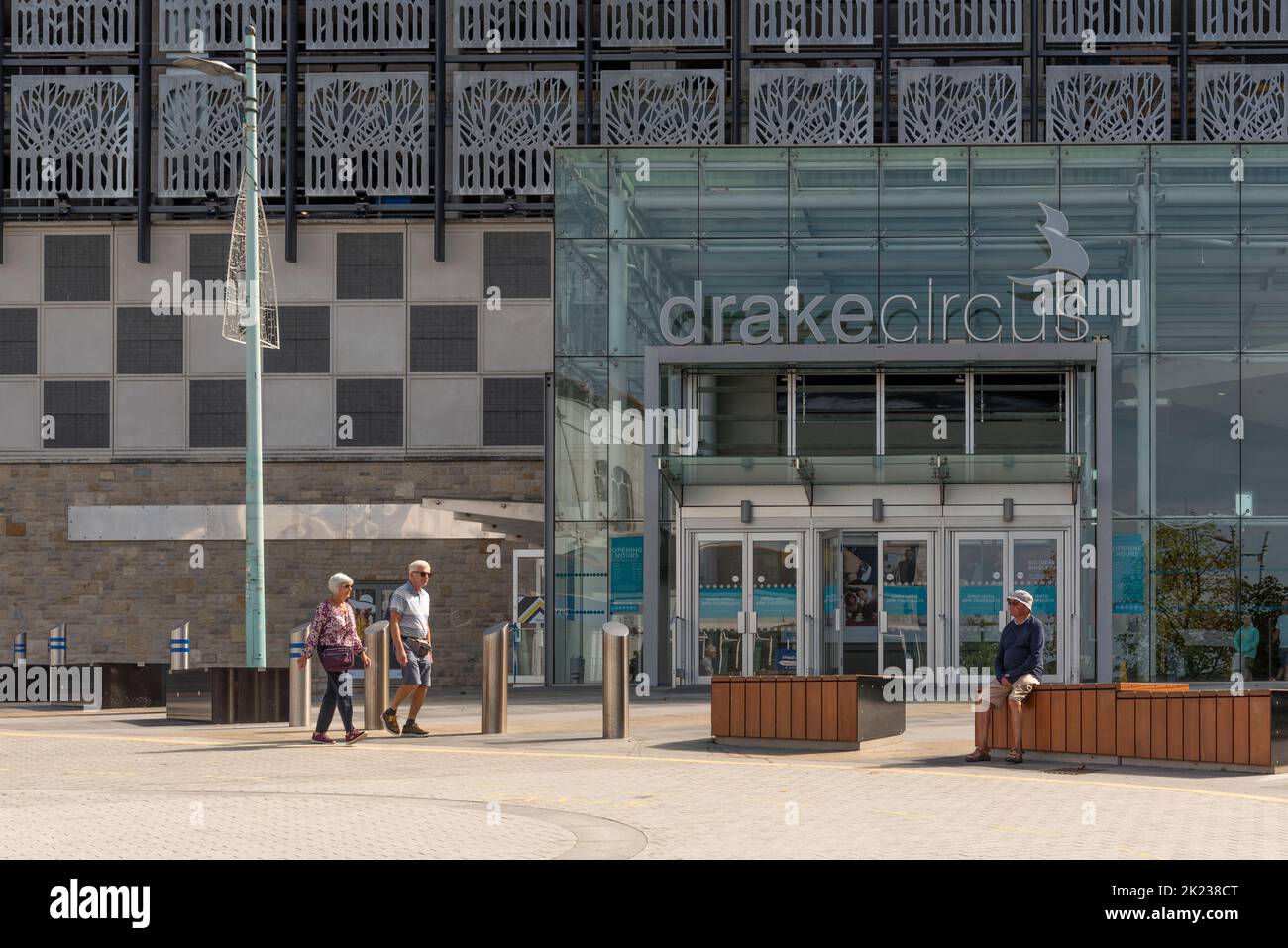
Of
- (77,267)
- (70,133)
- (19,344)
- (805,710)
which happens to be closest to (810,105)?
(70,133)

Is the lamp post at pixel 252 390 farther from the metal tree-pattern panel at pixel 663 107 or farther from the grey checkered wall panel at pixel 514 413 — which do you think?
the metal tree-pattern panel at pixel 663 107

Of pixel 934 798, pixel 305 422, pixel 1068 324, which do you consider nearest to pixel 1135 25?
pixel 1068 324

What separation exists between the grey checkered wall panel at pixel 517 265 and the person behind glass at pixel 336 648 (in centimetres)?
1986

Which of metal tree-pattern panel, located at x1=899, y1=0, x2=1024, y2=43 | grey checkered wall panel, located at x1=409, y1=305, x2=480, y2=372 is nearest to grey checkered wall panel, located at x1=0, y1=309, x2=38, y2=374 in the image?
grey checkered wall panel, located at x1=409, y1=305, x2=480, y2=372

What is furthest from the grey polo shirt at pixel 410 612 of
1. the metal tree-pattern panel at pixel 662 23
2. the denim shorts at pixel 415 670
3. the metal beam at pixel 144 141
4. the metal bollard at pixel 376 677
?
the metal tree-pattern panel at pixel 662 23

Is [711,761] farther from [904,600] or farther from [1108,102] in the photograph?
[1108,102]

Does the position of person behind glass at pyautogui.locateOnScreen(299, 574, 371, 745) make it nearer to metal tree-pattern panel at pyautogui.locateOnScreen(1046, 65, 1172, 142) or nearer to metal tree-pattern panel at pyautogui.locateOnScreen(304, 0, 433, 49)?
metal tree-pattern panel at pyautogui.locateOnScreen(304, 0, 433, 49)

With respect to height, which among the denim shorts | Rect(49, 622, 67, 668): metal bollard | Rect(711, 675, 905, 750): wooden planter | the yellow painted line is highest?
the denim shorts

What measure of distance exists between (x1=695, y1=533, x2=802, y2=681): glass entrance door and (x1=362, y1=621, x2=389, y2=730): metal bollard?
7.84 metres

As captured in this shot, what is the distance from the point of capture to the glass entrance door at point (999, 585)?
83.7ft

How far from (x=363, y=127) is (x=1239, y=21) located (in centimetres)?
1775

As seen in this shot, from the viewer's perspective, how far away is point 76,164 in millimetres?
36844

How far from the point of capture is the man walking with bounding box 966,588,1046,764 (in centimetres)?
1534
